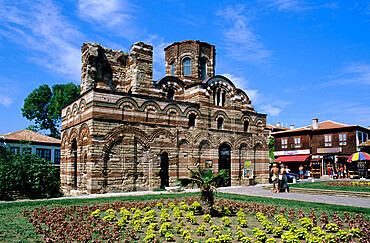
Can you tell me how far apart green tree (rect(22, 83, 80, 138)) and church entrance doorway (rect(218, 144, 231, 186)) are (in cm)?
2218

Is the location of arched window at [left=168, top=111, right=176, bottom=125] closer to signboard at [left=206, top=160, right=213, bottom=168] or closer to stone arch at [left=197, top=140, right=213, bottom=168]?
stone arch at [left=197, top=140, right=213, bottom=168]

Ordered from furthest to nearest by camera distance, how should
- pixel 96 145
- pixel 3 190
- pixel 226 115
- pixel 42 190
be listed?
pixel 226 115, pixel 96 145, pixel 42 190, pixel 3 190

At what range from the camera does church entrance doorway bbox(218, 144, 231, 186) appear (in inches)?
853

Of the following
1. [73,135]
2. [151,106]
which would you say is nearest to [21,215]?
[73,135]

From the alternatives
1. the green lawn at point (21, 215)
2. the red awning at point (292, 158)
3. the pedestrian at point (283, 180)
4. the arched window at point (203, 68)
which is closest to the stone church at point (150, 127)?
the arched window at point (203, 68)

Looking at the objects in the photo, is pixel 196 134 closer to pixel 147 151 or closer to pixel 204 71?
pixel 147 151

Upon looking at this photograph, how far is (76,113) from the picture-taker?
1919 centimetres

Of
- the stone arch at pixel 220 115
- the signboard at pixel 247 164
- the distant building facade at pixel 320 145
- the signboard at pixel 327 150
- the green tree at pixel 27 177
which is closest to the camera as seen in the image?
the green tree at pixel 27 177

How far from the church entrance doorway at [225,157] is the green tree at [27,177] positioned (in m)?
11.1

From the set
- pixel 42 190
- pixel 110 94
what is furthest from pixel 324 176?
pixel 42 190

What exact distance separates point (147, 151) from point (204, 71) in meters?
11.0

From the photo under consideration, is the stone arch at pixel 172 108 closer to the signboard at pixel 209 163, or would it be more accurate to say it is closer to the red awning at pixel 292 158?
the signboard at pixel 209 163

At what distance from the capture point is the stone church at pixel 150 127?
667 inches

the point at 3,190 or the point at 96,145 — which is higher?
the point at 96,145
